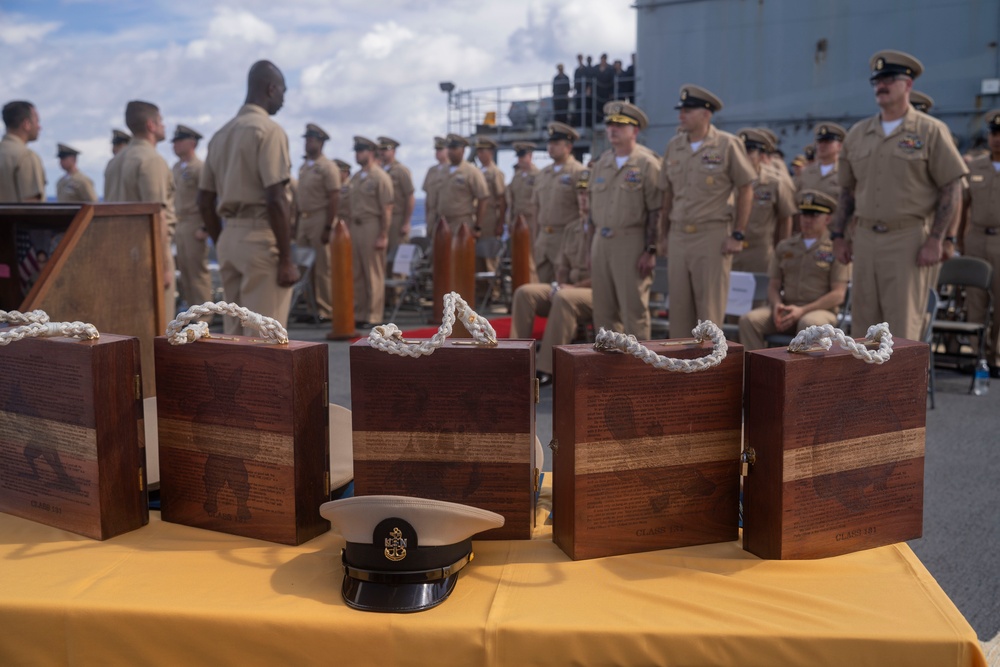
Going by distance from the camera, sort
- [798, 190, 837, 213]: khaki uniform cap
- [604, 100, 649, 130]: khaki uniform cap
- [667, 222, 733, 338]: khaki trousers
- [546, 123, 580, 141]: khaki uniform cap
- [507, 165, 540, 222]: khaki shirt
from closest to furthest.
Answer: [798, 190, 837, 213]: khaki uniform cap < [667, 222, 733, 338]: khaki trousers < [604, 100, 649, 130]: khaki uniform cap < [546, 123, 580, 141]: khaki uniform cap < [507, 165, 540, 222]: khaki shirt

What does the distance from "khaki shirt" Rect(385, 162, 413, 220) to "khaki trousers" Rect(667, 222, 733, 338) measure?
6234 mm

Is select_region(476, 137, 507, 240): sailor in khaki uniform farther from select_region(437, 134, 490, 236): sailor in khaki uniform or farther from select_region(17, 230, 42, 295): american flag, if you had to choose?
select_region(17, 230, 42, 295): american flag

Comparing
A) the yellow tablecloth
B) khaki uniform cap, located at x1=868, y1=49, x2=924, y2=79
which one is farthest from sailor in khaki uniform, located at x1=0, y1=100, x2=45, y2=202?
the yellow tablecloth

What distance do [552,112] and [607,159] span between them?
12.0 meters

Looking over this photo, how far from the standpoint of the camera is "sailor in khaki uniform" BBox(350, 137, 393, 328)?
9.92m

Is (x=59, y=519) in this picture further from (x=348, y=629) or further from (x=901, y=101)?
(x=901, y=101)

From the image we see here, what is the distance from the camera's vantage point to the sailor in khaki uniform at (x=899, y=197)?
485cm

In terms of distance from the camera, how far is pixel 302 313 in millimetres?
10469

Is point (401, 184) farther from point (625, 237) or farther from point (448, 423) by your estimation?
point (448, 423)

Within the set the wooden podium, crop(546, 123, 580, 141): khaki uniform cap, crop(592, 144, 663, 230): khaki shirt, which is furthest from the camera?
crop(546, 123, 580, 141): khaki uniform cap

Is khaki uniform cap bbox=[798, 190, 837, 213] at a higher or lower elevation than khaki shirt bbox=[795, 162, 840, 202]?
lower

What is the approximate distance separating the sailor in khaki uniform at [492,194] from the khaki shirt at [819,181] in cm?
459

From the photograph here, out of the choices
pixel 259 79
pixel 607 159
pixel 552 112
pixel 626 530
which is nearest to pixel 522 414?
pixel 626 530

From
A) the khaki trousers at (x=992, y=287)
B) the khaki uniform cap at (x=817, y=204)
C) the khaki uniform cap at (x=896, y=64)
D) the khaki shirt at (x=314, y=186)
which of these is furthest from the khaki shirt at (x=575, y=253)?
the khaki shirt at (x=314, y=186)
